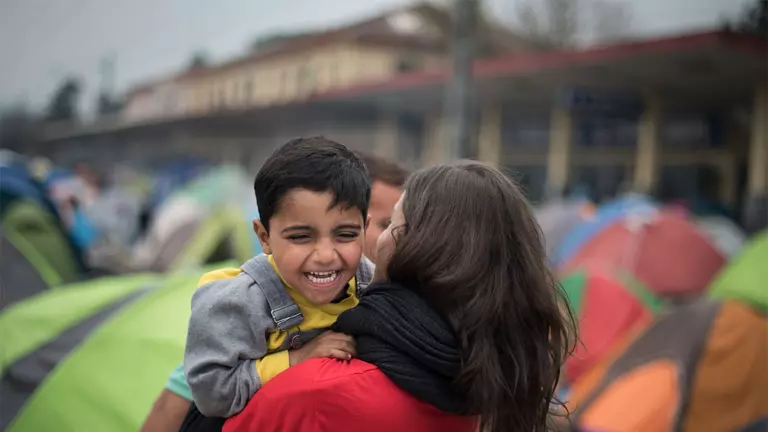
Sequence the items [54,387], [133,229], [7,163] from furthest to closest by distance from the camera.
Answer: [133,229] < [7,163] < [54,387]

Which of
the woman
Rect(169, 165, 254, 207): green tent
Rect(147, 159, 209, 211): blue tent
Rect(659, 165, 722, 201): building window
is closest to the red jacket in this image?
the woman

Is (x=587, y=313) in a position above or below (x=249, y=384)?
below

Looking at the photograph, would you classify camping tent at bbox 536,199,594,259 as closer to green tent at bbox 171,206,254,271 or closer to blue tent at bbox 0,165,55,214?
green tent at bbox 171,206,254,271

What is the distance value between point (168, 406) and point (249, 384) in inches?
13.4

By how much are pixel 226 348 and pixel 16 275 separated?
4.23 m

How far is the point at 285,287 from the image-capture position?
1.47m

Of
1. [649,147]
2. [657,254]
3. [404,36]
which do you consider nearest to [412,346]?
[657,254]

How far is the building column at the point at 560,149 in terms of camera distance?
18.1m

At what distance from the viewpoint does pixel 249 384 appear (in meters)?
1.37

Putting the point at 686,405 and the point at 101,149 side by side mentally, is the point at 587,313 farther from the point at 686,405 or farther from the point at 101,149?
the point at 101,149

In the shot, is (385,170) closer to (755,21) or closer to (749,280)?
(749,280)

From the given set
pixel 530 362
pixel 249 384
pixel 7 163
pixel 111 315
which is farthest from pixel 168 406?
pixel 7 163

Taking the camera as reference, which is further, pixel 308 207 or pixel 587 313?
pixel 587 313

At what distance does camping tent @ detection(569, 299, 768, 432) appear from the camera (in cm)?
384
